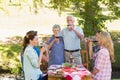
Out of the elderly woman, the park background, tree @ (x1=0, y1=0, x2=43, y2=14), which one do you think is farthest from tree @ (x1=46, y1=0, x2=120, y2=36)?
the elderly woman

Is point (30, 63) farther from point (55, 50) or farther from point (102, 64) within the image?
point (55, 50)

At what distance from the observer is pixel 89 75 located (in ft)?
22.5

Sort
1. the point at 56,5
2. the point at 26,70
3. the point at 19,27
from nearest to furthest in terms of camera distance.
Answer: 1. the point at 26,70
2. the point at 56,5
3. the point at 19,27

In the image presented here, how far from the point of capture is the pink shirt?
6.54m

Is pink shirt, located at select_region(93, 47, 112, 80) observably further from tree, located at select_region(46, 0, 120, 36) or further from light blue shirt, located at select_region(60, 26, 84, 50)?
tree, located at select_region(46, 0, 120, 36)

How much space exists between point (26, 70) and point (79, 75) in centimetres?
102

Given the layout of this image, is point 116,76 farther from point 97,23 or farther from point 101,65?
point 101,65

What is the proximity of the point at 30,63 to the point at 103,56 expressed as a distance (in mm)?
1234

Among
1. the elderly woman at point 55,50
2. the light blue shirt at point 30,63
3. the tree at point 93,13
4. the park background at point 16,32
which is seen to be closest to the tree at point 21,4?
the park background at point 16,32

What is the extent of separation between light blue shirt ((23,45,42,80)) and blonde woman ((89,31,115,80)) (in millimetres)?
1061

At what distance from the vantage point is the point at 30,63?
636cm

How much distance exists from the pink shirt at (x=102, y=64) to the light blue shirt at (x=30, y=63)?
41.7 inches

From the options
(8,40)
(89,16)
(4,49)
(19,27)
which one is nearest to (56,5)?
(89,16)

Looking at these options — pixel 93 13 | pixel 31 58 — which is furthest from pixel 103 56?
pixel 93 13
